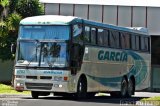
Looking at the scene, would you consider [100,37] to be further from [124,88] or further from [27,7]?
[27,7]

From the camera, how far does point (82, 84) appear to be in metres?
23.9

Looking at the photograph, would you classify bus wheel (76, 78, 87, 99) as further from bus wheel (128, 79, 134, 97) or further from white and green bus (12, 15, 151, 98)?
bus wheel (128, 79, 134, 97)

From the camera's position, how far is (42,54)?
22.8 meters

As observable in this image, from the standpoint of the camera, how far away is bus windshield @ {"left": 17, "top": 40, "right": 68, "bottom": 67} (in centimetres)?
2258

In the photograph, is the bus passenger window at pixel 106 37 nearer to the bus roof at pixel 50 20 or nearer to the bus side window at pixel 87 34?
the bus side window at pixel 87 34

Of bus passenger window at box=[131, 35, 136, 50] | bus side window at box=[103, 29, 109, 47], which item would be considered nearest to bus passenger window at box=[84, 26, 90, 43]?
bus side window at box=[103, 29, 109, 47]

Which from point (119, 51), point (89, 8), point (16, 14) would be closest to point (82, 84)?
point (119, 51)

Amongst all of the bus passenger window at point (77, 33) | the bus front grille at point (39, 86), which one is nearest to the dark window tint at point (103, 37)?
the bus passenger window at point (77, 33)

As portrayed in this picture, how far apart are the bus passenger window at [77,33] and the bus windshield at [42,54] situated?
0.65m

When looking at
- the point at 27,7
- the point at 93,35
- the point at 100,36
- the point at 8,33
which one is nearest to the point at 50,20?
the point at 93,35

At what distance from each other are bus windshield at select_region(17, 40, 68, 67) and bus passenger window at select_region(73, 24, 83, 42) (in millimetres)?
652

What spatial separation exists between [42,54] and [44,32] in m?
1.01

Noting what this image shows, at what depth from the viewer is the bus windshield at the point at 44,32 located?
22875mm

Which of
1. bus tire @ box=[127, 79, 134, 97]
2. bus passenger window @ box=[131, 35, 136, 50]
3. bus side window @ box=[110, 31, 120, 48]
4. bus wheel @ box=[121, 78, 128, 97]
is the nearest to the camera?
bus side window @ box=[110, 31, 120, 48]
